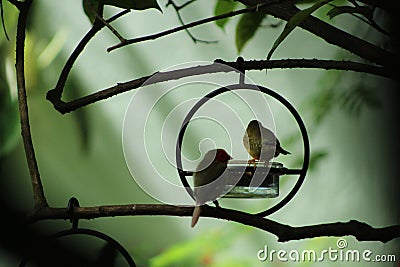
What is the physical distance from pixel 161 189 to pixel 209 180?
0.42 m

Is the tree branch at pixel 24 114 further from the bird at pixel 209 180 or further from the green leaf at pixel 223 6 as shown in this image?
the green leaf at pixel 223 6

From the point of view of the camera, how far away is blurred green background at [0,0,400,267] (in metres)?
0.99

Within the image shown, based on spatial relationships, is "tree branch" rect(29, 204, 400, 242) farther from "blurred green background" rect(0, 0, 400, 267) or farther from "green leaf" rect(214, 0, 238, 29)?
"blurred green background" rect(0, 0, 400, 267)

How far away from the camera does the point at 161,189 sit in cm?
98

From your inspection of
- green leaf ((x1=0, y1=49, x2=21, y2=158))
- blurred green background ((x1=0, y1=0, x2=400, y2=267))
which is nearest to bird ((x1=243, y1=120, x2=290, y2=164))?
blurred green background ((x1=0, y1=0, x2=400, y2=267))

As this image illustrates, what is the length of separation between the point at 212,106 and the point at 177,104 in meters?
0.12

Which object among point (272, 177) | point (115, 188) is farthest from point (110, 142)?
point (272, 177)

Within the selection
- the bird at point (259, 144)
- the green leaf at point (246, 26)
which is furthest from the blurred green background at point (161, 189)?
the bird at point (259, 144)

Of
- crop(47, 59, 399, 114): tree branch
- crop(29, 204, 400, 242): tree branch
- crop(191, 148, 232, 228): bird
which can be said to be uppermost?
crop(47, 59, 399, 114): tree branch

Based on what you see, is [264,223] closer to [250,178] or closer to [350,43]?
[250,178]

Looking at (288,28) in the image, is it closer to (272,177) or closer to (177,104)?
(272,177)

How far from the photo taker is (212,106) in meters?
0.91

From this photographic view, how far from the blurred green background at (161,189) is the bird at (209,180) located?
41cm

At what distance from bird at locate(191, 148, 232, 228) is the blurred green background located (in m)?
0.41
